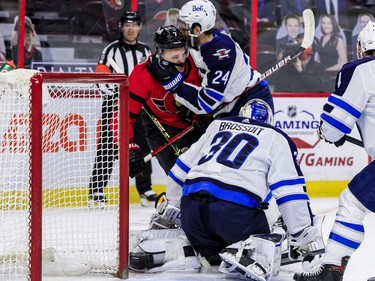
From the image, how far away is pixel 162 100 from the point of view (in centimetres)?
507

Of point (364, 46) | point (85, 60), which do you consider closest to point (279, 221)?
point (364, 46)

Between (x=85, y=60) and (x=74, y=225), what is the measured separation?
2456mm

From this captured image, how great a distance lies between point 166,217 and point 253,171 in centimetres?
69

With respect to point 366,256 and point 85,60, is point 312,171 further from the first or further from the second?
point 366,256

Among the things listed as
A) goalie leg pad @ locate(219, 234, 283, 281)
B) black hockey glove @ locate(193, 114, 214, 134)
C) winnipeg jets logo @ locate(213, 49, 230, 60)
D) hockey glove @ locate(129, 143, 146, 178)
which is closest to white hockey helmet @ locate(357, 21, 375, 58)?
goalie leg pad @ locate(219, 234, 283, 281)

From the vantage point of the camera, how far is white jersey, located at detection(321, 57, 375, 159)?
12.4 ft

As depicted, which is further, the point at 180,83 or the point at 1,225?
the point at 180,83

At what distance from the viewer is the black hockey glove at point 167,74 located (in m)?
4.73

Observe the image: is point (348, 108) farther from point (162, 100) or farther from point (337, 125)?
point (162, 100)

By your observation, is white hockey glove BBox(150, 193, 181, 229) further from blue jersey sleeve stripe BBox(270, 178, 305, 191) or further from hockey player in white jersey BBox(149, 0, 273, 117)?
blue jersey sleeve stripe BBox(270, 178, 305, 191)

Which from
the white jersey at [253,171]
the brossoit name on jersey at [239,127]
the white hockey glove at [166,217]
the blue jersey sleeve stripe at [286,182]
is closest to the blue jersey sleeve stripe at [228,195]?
the white jersey at [253,171]

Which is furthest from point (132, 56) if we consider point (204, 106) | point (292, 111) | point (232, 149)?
point (232, 149)

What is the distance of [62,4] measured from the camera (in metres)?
6.74

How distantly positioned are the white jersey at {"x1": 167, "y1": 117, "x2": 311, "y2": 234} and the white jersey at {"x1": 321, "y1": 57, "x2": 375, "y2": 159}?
231mm
